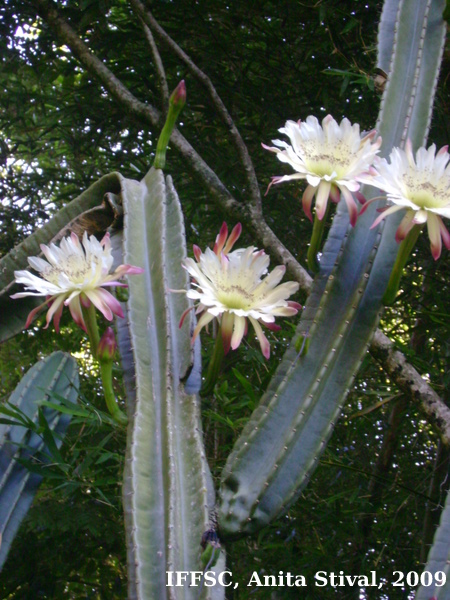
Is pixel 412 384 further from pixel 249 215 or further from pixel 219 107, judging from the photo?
pixel 219 107

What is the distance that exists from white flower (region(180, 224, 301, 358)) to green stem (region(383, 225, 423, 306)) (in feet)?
0.43

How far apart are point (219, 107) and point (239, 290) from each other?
1.23 meters

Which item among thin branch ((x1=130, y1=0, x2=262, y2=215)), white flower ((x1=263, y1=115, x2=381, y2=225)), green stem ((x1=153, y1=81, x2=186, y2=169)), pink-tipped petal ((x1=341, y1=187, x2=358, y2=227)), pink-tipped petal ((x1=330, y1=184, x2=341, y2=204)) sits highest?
thin branch ((x1=130, y1=0, x2=262, y2=215))

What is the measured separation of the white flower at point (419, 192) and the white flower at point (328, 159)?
29mm

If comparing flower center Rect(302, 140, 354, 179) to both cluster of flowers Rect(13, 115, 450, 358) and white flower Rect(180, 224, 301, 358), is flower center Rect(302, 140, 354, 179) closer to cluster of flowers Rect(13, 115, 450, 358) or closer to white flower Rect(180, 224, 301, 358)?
cluster of flowers Rect(13, 115, 450, 358)

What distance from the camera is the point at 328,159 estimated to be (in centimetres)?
91

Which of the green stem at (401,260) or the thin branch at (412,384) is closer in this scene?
the green stem at (401,260)

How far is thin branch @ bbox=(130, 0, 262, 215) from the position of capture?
6.09 ft

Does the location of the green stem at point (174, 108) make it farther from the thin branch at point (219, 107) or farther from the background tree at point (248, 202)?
the thin branch at point (219, 107)

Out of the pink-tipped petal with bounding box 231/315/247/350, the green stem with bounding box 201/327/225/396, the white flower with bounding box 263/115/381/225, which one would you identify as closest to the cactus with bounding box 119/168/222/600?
the green stem with bounding box 201/327/225/396

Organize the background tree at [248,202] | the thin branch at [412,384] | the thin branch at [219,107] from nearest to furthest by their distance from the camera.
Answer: the thin branch at [412,384] → the background tree at [248,202] → the thin branch at [219,107]

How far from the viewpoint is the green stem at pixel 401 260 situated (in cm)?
89

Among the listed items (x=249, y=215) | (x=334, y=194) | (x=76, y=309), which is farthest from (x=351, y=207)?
(x=249, y=215)

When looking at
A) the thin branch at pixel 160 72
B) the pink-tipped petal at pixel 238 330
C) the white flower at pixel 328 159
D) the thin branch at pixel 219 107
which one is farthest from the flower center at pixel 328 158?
the thin branch at pixel 160 72
